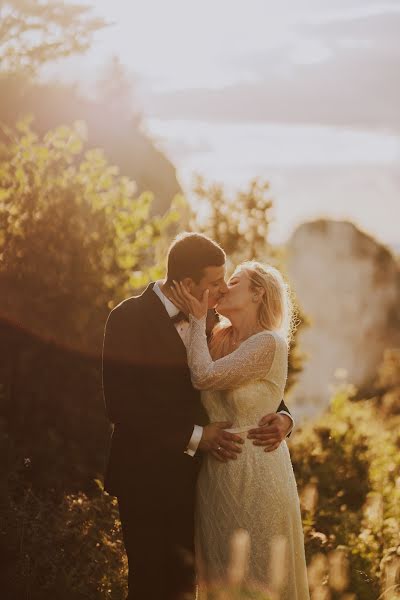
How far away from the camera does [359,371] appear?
61188mm

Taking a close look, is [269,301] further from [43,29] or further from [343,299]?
[343,299]

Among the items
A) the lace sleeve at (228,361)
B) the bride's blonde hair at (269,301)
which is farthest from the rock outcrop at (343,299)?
the lace sleeve at (228,361)

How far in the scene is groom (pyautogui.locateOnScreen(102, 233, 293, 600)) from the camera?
5195 mm

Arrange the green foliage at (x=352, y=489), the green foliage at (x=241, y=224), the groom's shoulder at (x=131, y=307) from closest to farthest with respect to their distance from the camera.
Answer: the groom's shoulder at (x=131, y=307) → the green foliage at (x=352, y=489) → the green foliage at (x=241, y=224)

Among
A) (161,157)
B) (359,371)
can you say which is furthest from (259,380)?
(359,371)

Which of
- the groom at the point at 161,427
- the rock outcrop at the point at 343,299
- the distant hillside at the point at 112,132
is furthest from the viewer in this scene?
the rock outcrop at the point at 343,299

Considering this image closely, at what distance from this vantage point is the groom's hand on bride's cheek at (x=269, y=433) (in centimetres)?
527

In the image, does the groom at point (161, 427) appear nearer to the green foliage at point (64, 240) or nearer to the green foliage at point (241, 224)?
the green foliage at point (64, 240)

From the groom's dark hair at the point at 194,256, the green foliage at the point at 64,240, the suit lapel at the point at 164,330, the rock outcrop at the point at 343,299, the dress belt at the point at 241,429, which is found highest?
the groom's dark hair at the point at 194,256

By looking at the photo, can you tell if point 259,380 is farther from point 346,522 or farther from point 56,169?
point 56,169

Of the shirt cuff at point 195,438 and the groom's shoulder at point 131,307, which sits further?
the groom's shoulder at point 131,307

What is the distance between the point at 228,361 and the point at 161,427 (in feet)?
1.94

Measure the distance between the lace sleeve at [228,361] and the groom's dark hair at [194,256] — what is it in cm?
28

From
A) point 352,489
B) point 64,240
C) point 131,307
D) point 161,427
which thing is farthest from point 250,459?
point 352,489
